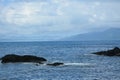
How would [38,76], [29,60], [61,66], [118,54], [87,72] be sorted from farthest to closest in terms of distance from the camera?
1. [118,54]
2. [29,60]
3. [61,66]
4. [87,72]
5. [38,76]

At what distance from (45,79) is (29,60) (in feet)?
107

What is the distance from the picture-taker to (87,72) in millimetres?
73500

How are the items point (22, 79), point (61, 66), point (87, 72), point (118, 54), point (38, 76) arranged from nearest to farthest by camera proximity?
point (22, 79) → point (38, 76) → point (87, 72) → point (61, 66) → point (118, 54)

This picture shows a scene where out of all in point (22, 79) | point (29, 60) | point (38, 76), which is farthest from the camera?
point (29, 60)

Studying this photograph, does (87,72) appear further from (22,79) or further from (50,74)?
(22,79)

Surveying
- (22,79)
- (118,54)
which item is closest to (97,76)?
(22,79)

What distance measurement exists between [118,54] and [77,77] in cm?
5715

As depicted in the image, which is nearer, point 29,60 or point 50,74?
point 50,74

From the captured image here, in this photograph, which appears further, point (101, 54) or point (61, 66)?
point (101, 54)

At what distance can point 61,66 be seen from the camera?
86.4 meters

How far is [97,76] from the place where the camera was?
67.1 m

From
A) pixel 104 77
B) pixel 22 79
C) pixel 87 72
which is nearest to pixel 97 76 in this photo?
pixel 104 77

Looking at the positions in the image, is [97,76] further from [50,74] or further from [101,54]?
[101,54]

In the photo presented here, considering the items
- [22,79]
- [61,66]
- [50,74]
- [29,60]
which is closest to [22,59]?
[29,60]
